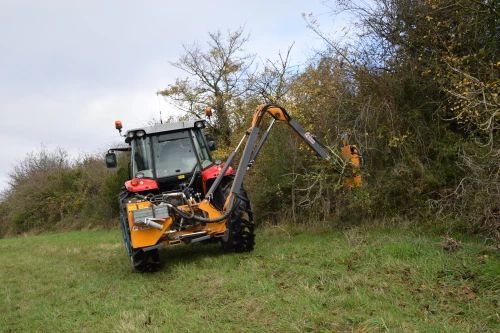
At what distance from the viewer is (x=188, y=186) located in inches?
273

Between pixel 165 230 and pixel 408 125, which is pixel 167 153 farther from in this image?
pixel 408 125

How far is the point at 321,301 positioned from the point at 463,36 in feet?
16.3

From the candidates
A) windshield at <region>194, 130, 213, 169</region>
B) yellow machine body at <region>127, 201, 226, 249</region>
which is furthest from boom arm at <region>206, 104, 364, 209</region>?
windshield at <region>194, 130, 213, 169</region>

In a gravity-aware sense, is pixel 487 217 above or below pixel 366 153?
below

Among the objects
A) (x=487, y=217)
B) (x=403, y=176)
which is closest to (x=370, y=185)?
(x=403, y=176)

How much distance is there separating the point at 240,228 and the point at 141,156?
7.18 feet

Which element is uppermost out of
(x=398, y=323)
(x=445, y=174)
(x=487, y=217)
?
(x=445, y=174)

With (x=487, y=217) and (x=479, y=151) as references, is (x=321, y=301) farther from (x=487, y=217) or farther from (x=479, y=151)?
(x=479, y=151)

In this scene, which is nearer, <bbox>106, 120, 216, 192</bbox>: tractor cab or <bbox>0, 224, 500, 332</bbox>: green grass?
<bbox>0, 224, 500, 332</bbox>: green grass

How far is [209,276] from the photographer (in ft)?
18.1

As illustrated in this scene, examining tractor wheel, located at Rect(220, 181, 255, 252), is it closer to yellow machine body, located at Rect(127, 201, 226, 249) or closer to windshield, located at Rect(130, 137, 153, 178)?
yellow machine body, located at Rect(127, 201, 226, 249)

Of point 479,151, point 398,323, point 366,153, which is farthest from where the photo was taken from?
point 366,153

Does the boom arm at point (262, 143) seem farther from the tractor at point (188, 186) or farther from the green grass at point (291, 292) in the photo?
the green grass at point (291, 292)

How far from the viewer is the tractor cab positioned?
7137 mm
